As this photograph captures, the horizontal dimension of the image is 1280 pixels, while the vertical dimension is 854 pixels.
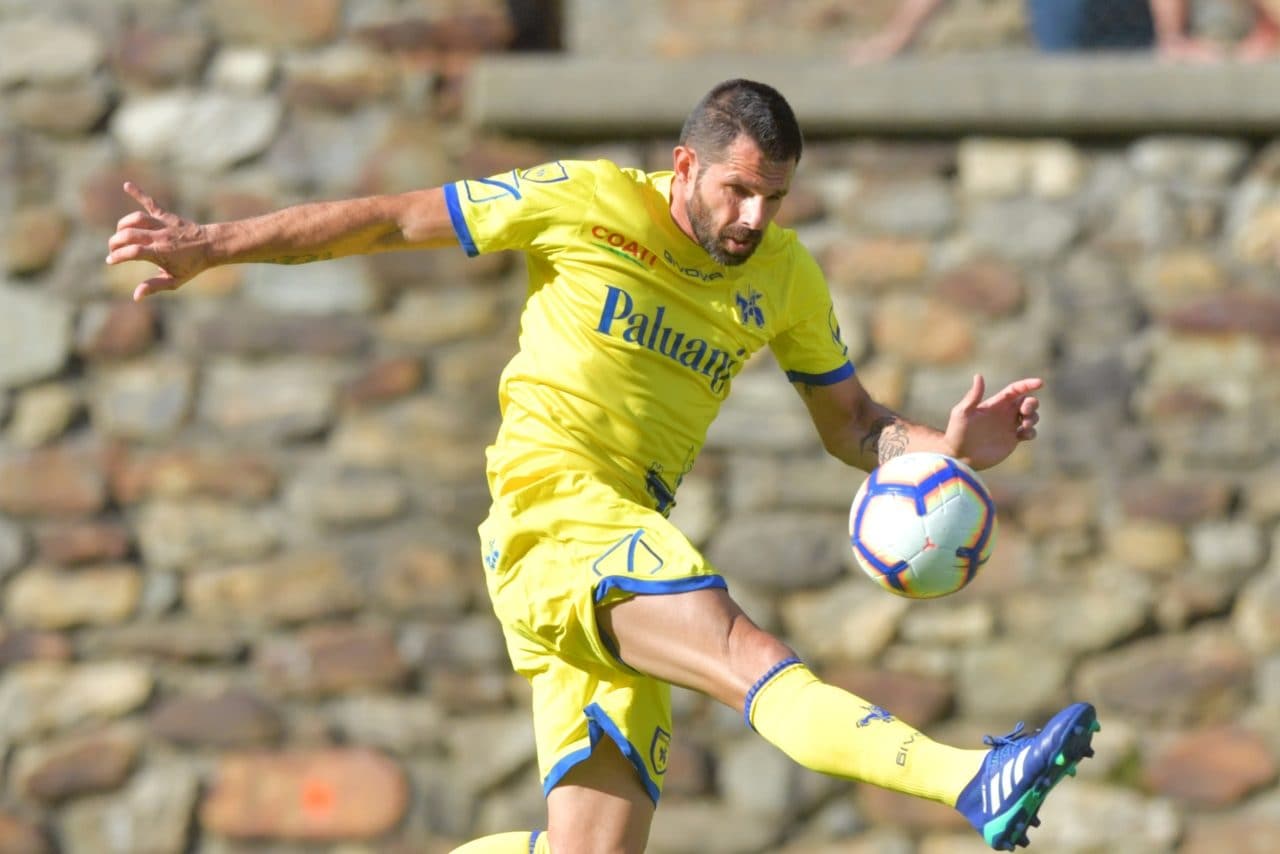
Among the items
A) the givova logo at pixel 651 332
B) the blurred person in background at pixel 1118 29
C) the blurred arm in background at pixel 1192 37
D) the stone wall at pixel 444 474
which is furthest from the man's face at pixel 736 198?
the blurred arm in background at pixel 1192 37

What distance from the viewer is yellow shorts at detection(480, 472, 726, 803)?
4.79m

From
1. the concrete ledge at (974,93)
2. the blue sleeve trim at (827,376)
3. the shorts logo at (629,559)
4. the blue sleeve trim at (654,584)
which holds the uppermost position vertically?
the concrete ledge at (974,93)

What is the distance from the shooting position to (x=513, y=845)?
17.9 ft

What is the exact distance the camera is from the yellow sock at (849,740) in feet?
14.3

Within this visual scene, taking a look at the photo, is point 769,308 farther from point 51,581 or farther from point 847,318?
point 51,581

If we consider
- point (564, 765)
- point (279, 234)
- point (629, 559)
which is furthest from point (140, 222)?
point (564, 765)

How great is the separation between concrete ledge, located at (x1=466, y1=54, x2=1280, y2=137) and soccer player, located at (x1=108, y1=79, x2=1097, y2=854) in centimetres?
253

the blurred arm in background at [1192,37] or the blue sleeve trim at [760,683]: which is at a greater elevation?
the blurred arm in background at [1192,37]

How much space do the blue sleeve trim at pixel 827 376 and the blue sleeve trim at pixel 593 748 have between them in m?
0.98

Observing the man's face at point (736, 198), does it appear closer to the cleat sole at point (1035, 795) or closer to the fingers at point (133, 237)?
the fingers at point (133, 237)

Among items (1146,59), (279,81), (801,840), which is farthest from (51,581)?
(1146,59)

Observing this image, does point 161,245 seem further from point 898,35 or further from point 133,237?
point 898,35

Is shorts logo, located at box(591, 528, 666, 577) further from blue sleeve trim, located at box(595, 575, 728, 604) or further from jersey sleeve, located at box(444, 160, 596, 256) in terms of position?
jersey sleeve, located at box(444, 160, 596, 256)

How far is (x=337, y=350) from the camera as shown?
26.6 ft
